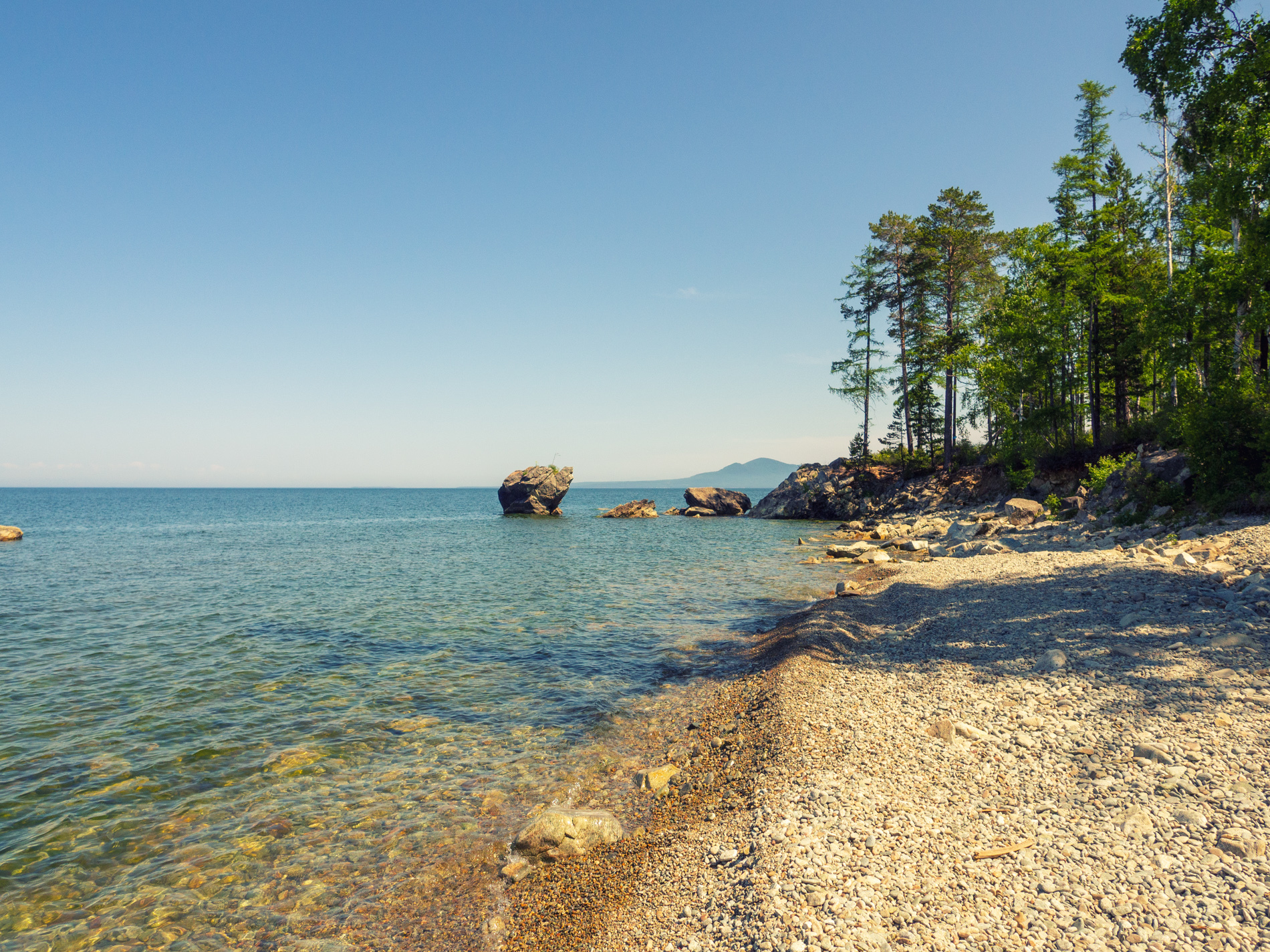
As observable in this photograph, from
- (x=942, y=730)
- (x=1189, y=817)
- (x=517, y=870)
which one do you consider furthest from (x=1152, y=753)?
(x=517, y=870)

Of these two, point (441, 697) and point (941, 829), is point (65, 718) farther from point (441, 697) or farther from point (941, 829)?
point (941, 829)

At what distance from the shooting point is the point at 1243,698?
7547 mm

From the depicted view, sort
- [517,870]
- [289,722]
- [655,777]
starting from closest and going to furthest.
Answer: [517,870] → [655,777] → [289,722]

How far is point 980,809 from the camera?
6293mm

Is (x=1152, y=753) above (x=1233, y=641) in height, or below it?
below

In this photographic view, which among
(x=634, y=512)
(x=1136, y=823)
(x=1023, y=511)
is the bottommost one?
(x=1136, y=823)

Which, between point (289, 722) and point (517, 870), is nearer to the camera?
point (517, 870)

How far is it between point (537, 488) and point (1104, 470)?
64.4m

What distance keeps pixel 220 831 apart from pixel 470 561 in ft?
96.3

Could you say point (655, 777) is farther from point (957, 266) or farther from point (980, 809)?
point (957, 266)

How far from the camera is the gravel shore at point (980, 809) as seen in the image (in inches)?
186

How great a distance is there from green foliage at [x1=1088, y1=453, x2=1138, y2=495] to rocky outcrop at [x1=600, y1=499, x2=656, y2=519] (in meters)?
54.6

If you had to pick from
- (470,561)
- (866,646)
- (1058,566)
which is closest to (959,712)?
(866,646)

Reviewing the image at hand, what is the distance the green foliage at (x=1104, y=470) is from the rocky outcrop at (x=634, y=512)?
179 ft
